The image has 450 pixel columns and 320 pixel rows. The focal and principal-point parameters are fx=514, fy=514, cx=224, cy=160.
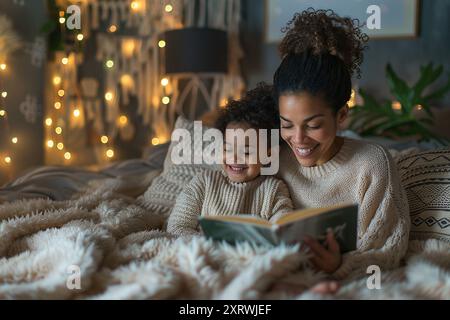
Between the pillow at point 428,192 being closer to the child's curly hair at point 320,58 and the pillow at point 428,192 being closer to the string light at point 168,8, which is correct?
the child's curly hair at point 320,58

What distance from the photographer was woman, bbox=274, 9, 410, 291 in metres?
1.12

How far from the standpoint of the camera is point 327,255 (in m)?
0.96

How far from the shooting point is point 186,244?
3.06 feet

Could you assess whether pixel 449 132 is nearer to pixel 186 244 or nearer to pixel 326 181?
pixel 326 181

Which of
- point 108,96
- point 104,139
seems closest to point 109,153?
point 104,139

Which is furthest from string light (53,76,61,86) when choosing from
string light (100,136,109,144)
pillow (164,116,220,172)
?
pillow (164,116,220,172)

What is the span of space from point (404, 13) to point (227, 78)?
996 millimetres

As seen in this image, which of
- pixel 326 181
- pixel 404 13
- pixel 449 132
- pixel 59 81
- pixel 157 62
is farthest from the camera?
pixel 157 62

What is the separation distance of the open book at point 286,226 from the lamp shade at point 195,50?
5.75 ft

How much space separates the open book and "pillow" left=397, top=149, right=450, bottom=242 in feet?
1.34

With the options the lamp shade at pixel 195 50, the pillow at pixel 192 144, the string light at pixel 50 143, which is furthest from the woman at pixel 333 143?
the string light at pixel 50 143

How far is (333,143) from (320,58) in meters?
0.23

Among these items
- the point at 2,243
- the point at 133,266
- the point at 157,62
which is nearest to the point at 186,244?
the point at 133,266

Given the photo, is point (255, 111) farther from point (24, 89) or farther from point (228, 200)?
point (24, 89)
